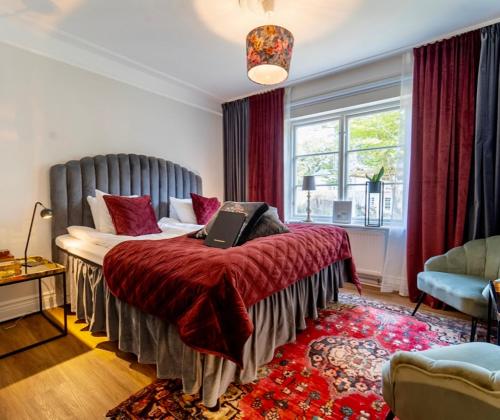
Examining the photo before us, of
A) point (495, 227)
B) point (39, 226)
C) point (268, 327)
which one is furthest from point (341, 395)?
point (39, 226)

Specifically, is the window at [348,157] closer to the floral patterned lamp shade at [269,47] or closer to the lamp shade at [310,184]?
the lamp shade at [310,184]

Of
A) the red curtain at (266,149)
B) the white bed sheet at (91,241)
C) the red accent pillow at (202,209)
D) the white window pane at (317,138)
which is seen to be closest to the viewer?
the white bed sheet at (91,241)

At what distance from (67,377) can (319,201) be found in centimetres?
322

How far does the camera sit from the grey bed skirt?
1369mm

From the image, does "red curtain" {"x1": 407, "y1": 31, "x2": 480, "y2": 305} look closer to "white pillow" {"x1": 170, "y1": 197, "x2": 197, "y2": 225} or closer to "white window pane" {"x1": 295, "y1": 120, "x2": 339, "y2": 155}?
"white window pane" {"x1": 295, "y1": 120, "x2": 339, "y2": 155}

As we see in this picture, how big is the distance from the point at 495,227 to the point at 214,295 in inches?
101

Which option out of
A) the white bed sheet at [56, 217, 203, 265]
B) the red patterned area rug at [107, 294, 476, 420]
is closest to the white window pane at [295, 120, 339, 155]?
the white bed sheet at [56, 217, 203, 265]

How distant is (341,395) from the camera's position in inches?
57.5

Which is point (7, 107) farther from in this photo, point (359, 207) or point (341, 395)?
point (359, 207)

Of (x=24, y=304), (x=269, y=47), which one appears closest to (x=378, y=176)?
(x=269, y=47)

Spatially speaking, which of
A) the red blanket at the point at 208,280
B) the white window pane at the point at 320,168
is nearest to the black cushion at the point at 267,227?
the red blanket at the point at 208,280

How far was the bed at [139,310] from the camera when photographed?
4.63 feet

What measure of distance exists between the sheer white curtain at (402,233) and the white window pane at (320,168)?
0.92m

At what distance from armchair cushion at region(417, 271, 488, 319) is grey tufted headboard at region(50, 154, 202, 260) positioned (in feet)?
9.48
